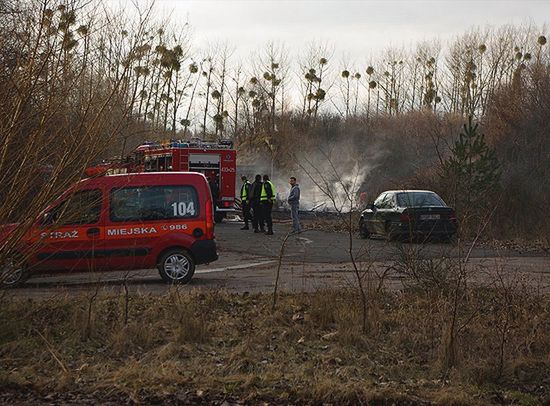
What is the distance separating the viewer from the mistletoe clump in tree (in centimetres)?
2711

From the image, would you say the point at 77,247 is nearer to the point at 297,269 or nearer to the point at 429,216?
the point at 297,269

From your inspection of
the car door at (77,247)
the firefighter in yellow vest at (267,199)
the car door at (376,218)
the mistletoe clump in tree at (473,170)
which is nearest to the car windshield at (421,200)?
the car door at (376,218)

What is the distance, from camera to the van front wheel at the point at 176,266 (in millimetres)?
14227

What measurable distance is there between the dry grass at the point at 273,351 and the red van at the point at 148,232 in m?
2.89

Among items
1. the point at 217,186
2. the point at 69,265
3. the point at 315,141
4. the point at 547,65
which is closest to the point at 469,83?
the point at 315,141

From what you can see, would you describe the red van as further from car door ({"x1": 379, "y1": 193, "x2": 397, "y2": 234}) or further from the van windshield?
car door ({"x1": 379, "y1": 193, "x2": 397, "y2": 234})

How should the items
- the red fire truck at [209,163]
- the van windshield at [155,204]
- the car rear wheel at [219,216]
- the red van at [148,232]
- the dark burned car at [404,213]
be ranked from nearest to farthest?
1. the red van at [148,232]
2. the van windshield at [155,204]
3. the dark burned car at [404,213]
4. the red fire truck at [209,163]
5. the car rear wheel at [219,216]

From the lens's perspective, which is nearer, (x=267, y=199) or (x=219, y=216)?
(x=267, y=199)

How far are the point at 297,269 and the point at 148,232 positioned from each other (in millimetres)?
3978

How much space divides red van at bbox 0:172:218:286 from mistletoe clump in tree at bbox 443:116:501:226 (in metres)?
14.1

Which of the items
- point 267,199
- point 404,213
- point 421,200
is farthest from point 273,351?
point 267,199

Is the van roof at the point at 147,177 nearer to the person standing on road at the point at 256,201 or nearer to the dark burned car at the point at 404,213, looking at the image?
the dark burned car at the point at 404,213

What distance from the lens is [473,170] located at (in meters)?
27.7

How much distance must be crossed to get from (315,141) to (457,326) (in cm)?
5693
